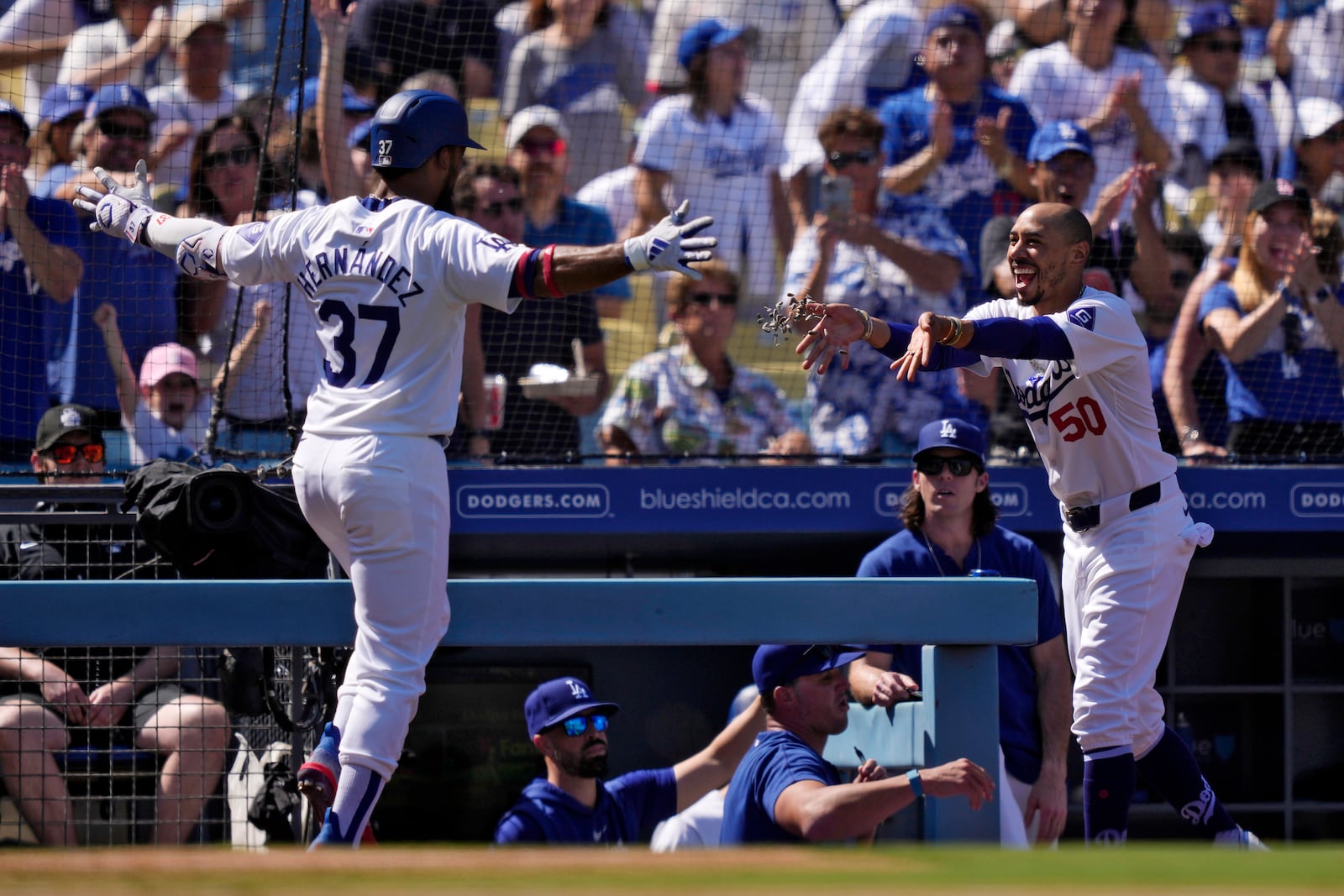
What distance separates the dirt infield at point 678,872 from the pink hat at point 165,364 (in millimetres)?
4947

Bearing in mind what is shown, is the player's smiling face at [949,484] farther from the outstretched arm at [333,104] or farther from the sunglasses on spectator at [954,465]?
the outstretched arm at [333,104]

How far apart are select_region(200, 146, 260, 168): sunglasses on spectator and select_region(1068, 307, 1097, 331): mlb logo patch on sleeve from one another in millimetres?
4228

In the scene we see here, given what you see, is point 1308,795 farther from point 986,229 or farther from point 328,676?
point 328,676

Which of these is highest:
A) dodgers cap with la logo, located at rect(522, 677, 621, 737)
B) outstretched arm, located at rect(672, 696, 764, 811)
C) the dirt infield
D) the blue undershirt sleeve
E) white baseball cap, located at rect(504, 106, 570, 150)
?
white baseball cap, located at rect(504, 106, 570, 150)

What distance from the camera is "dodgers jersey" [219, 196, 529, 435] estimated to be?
377cm

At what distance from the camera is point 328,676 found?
4938mm

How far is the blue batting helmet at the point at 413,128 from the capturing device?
3.87 m

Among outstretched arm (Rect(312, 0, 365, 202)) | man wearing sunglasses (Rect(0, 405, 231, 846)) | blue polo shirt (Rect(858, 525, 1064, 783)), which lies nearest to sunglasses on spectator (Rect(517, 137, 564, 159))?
outstretched arm (Rect(312, 0, 365, 202))

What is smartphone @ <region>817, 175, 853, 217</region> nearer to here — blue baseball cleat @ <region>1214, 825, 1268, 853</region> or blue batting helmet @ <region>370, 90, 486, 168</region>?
blue batting helmet @ <region>370, 90, 486, 168</region>

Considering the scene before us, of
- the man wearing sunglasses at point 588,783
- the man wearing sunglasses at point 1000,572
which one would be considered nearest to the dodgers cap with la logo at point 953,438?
the man wearing sunglasses at point 1000,572

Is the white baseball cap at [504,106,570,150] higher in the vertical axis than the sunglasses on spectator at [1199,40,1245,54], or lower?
lower

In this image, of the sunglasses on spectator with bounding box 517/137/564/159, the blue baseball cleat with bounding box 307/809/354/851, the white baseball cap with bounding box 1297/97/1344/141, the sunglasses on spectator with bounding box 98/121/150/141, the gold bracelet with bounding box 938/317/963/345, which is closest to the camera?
the blue baseball cleat with bounding box 307/809/354/851

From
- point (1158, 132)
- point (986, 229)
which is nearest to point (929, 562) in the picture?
point (986, 229)

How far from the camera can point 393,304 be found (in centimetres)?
382
